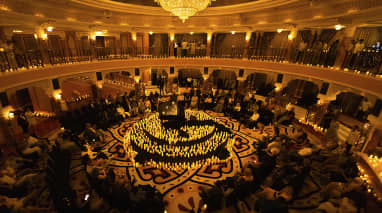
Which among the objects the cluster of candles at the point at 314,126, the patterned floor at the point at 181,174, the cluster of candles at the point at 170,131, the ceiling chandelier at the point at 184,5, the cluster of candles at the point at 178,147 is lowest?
the patterned floor at the point at 181,174

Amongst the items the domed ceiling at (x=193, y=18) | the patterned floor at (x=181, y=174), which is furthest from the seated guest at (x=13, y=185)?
the domed ceiling at (x=193, y=18)

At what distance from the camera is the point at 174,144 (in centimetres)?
869

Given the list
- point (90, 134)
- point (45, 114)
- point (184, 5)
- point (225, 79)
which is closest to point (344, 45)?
point (184, 5)

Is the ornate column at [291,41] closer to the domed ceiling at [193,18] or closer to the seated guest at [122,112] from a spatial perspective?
the domed ceiling at [193,18]

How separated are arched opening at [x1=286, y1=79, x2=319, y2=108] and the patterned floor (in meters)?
7.41

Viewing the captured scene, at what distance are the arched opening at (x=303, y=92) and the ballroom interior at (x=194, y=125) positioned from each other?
0.30 feet

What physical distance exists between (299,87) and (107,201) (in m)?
16.5

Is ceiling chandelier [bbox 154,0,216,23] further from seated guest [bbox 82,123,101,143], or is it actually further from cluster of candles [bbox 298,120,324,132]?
cluster of candles [bbox 298,120,324,132]

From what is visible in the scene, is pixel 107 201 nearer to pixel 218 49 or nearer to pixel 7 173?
pixel 7 173

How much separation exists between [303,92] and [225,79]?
25.0 feet

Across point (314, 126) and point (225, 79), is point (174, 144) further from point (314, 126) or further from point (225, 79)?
point (225, 79)

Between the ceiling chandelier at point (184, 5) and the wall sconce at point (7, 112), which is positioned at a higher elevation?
the ceiling chandelier at point (184, 5)

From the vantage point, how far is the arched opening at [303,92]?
14.5 metres

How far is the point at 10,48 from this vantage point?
8.51 m
